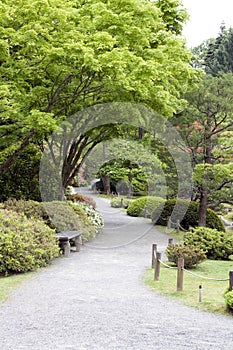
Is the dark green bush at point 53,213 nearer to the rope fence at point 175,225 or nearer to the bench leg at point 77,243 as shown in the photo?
the bench leg at point 77,243

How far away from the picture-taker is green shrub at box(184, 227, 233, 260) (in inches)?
592

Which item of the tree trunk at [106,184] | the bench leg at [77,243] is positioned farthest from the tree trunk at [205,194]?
the tree trunk at [106,184]

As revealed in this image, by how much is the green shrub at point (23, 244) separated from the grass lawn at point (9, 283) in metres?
0.30

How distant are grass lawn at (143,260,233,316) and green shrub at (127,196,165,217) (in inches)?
501

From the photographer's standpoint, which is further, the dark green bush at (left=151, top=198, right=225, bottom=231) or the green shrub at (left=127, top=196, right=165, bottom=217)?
the green shrub at (left=127, top=196, right=165, bottom=217)

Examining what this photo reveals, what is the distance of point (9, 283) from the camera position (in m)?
9.83

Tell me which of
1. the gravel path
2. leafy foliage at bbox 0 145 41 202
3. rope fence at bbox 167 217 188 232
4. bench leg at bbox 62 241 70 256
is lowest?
the gravel path

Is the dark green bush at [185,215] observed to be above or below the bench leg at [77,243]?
above

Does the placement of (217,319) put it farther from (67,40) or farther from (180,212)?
(180,212)

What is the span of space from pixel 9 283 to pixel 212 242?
7690mm

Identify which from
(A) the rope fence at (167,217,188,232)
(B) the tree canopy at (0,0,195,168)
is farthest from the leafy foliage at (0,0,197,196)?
(A) the rope fence at (167,217,188,232)

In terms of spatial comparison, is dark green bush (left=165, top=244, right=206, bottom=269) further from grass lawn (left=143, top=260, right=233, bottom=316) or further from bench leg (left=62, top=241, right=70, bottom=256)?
bench leg (left=62, top=241, right=70, bottom=256)

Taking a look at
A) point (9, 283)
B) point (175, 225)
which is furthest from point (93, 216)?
point (9, 283)

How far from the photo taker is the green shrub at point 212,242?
15045mm
